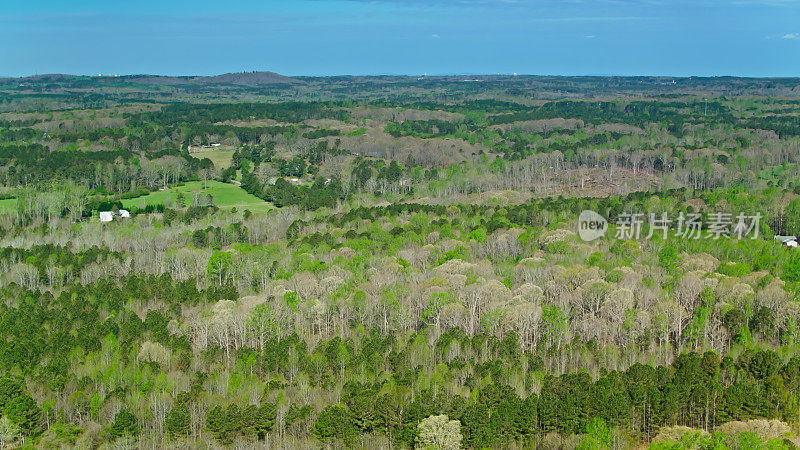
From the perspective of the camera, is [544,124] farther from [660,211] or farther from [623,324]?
[623,324]

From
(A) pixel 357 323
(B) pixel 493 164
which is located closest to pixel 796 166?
(B) pixel 493 164

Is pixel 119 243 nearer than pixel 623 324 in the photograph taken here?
No

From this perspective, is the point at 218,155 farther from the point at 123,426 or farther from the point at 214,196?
the point at 123,426

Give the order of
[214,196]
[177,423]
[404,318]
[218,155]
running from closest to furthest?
[177,423], [404,318], [214,196], [218,155]

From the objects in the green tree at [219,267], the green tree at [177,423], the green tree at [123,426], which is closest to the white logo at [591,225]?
the green tree at [219,267]

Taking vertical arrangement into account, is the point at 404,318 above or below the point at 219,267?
below

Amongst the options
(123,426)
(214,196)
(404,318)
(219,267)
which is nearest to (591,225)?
(404,318)
